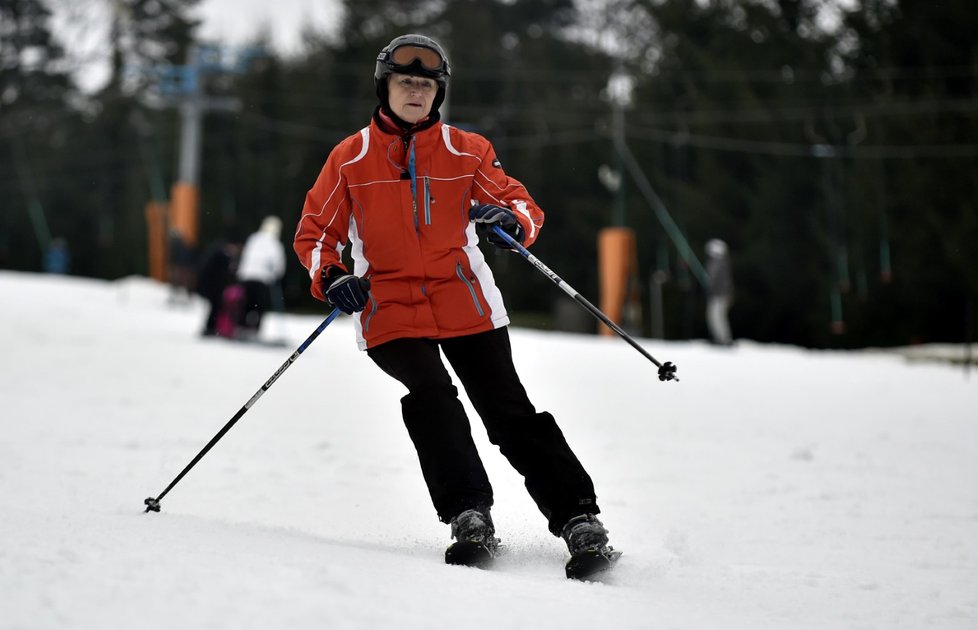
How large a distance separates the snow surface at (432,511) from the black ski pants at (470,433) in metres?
0.20

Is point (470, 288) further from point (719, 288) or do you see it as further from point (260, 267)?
point (719, 288)

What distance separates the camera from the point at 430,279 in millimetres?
3562

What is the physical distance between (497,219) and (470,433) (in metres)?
0.63

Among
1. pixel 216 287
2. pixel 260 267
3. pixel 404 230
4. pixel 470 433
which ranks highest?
pixel 404 230

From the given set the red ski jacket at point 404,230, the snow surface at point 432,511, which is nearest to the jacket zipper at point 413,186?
the red ski jacket at point 404,230

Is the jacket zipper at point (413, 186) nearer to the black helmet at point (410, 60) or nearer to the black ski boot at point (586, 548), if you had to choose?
the black helmet at point (410, 60)

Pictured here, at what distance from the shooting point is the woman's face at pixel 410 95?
3557 mm

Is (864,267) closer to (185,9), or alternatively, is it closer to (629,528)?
(629,528)

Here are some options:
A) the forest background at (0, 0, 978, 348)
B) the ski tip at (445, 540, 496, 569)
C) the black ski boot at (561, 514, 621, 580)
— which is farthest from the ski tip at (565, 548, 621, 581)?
the forest background at (0, 0, 978, 348)

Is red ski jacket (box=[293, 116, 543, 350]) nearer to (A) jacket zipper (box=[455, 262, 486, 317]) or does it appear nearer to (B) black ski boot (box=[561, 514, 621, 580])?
(A) jacket zipper (box=[455, 262, 486, 317])

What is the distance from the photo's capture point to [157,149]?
3903cm

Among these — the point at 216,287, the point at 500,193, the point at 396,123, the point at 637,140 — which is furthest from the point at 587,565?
the point at 637,140

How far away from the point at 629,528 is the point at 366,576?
172cm

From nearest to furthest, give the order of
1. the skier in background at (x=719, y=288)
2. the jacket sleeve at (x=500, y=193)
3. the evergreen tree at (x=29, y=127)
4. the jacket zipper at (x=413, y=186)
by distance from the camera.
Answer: the jacket zipper at (x=413, y=186) < the jacket sleeve at (x=500, y=193) < the skier in background at (x=719, y=288) < the evergreen tree at (x=29, y=127)
